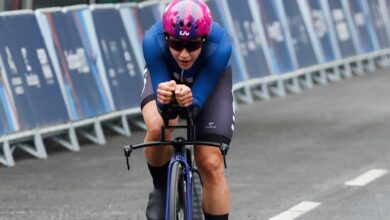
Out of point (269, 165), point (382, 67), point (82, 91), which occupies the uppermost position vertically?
point (82, 91)

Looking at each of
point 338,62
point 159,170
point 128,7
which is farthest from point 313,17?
point 159,170

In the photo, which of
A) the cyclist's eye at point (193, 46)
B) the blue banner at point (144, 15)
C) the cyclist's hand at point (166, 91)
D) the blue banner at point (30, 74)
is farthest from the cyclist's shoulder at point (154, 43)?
the blue banner at point (144, 15)

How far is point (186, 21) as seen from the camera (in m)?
Answer: 6.10

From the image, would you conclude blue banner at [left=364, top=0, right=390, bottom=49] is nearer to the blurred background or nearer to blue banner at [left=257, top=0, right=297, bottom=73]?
blue banner at [left=257, top=0, right=297, bottom=73]

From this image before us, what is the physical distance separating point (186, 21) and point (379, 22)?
18234mm

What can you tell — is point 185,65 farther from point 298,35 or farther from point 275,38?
point 298,35

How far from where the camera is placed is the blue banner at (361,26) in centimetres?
2272

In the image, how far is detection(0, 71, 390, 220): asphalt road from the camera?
9.04 meters

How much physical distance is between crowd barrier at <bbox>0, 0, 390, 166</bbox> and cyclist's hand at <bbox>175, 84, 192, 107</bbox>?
6.38m

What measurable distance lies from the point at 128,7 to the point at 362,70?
9.05m

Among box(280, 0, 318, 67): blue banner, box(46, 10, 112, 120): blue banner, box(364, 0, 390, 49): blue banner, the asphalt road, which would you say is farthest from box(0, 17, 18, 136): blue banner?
box(364, 0, 390, 49): blue banner

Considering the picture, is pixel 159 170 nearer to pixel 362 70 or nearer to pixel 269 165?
pixel 269 165

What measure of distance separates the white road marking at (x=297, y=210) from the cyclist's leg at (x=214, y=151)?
6.59ft

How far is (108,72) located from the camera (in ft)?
47.3
